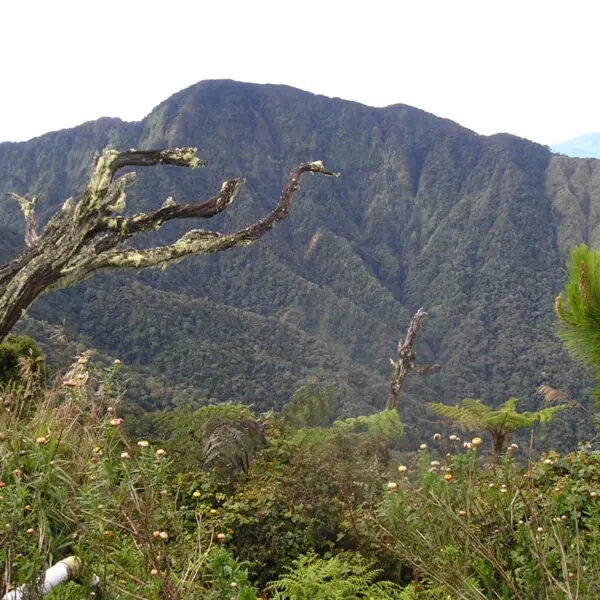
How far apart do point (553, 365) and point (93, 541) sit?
60.3 meters

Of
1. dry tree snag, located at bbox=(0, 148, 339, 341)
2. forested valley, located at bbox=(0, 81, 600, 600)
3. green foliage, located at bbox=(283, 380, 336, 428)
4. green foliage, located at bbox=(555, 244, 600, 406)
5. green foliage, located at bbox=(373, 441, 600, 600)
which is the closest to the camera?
green foliage, located at bbox=(373, 441, 600, 600)

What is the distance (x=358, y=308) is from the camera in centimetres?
7788

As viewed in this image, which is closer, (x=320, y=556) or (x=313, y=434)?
(x=320, y=556)

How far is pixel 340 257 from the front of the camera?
322 feet

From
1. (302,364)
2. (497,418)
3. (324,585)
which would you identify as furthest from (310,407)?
(302,364)

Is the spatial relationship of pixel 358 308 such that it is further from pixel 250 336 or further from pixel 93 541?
pixel 93 541

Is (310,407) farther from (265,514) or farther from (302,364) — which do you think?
(302,364)

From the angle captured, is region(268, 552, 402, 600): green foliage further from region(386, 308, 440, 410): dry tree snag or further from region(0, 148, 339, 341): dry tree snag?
region(386, 308, 440, 410): dry tree snag

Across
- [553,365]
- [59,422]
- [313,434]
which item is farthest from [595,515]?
[553,365]

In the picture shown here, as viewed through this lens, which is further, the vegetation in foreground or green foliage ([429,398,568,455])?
green foliage ([429,398,568,455])

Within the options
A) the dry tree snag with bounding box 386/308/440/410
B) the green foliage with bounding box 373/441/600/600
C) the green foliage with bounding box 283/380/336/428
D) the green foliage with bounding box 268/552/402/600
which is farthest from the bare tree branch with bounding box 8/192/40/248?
Answer: the dry tree snag with bounding box 386/308/440/410

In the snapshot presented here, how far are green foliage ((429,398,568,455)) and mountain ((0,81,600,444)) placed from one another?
2132 cm

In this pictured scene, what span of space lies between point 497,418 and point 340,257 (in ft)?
299

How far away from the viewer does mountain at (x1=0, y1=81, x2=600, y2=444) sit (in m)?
48.0
